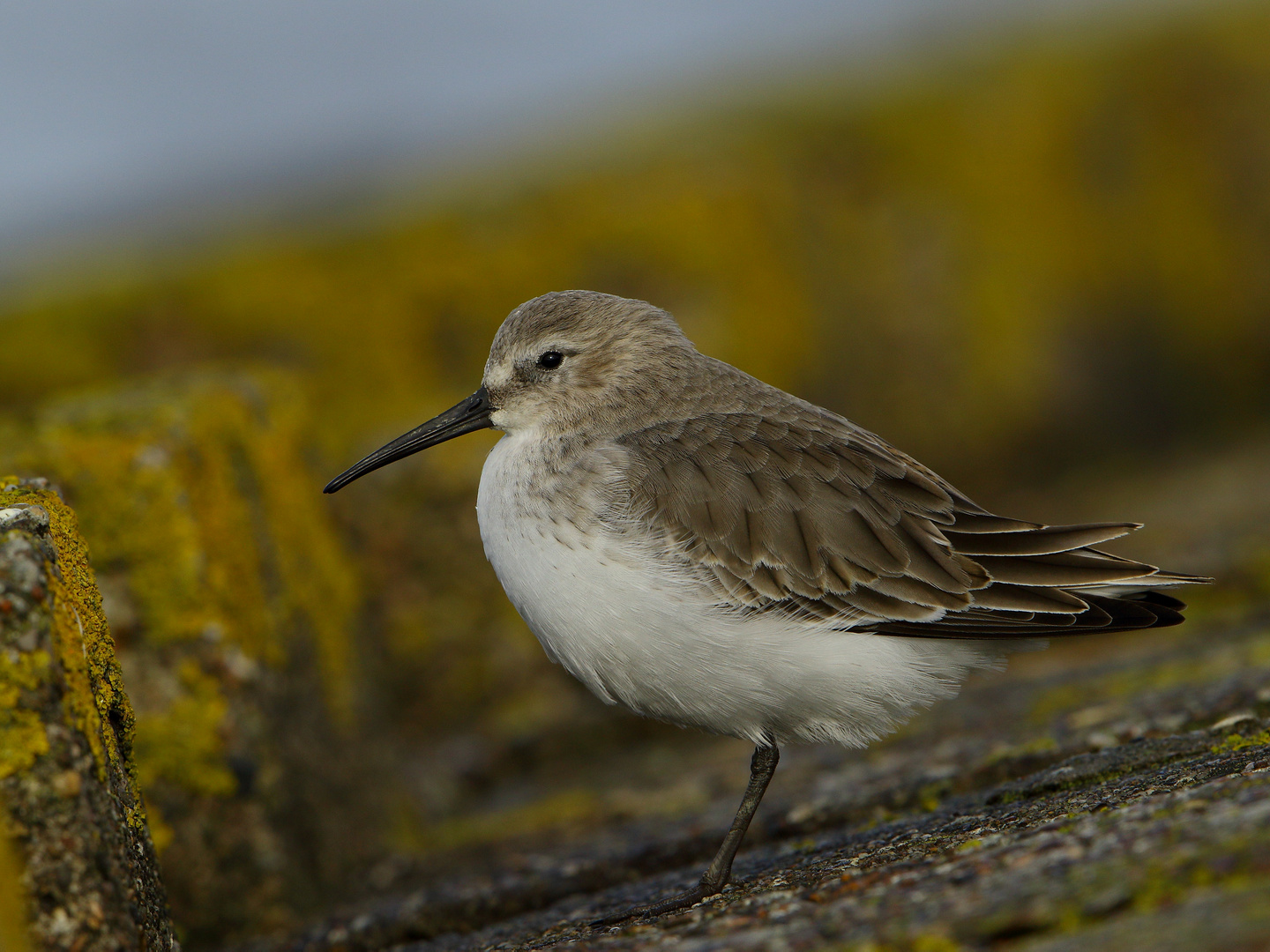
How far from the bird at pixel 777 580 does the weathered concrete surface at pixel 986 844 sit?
39 centimetres

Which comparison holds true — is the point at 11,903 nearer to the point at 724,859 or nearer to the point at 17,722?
the point at 17,722

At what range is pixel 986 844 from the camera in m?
3.29

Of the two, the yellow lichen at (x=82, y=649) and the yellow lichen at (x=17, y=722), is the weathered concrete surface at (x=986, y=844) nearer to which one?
the yellow lichen at (x=82, y=649)

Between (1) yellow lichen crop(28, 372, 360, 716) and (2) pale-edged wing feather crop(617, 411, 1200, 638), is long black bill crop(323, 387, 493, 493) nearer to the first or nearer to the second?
(1) yellow lichen crop(28, 372, 360, 716)

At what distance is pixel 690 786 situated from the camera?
5.81 meters

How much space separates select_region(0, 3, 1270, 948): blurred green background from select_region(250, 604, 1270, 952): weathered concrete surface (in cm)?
73

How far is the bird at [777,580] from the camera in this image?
14.3 ft

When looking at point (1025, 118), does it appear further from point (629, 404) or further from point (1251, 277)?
point (629, 404)

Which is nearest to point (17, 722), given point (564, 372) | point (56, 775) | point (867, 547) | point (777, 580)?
point (56, 775)

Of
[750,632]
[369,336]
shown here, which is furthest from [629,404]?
[369,336]

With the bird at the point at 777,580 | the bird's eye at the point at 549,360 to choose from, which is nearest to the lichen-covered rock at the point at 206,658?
the bird at the point at 777,580

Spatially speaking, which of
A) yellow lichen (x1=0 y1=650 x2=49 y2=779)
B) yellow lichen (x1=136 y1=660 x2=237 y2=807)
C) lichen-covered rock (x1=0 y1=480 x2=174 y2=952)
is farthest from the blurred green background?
yellow lichen (x1=0 y1=650 x2=49 y2=779)

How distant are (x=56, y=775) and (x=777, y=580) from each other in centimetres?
250

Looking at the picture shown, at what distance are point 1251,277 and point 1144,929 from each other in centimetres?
863
